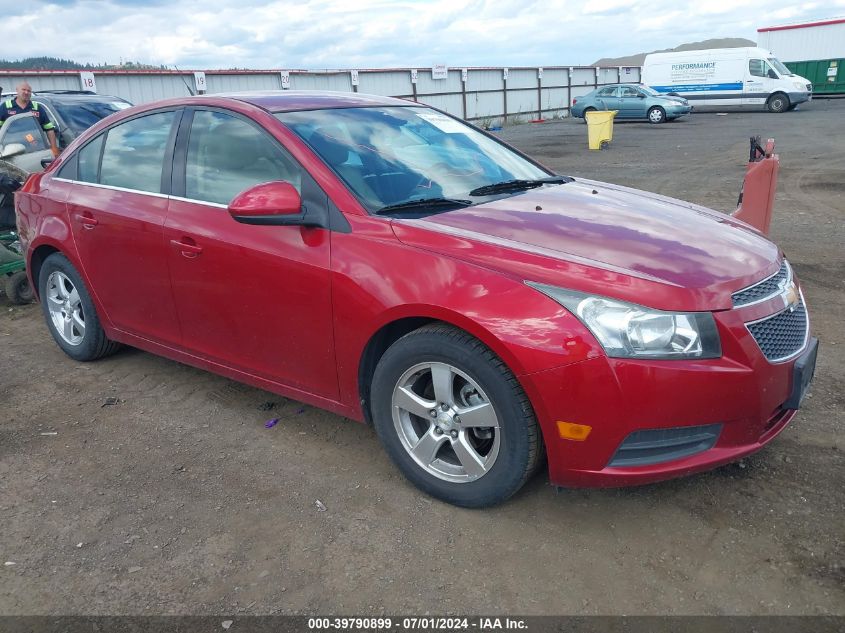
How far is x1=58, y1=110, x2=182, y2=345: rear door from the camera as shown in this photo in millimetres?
3971

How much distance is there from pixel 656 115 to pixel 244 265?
2759 cm

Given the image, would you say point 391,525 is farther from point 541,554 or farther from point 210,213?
point 210,213

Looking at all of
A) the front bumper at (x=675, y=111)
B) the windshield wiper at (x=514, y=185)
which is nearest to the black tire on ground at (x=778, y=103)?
the front bumper at (x=675, y=111)

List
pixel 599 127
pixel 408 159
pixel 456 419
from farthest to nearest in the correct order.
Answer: pixel 599 127 → pixel 408 159 → pixel 456 419

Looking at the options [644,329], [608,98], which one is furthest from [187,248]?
[608,98]

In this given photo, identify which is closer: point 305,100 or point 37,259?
point 305,100

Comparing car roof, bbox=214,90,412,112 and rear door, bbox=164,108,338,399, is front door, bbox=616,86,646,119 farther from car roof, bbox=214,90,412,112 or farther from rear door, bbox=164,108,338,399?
rear door, bbox=164,108,338,399

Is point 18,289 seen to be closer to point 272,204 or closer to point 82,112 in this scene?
point 82,112

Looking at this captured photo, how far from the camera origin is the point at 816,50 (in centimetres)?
3759

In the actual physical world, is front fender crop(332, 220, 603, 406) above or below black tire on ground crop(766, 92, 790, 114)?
below

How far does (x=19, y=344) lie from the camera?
18.2 feet

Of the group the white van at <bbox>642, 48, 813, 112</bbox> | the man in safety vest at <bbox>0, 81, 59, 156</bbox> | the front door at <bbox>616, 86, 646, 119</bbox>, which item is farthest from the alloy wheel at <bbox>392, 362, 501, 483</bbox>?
the white van at <bbox>642, 48, 813, 112</bbox>

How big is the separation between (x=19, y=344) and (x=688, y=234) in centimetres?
493

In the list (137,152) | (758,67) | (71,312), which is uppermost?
(758,67)
